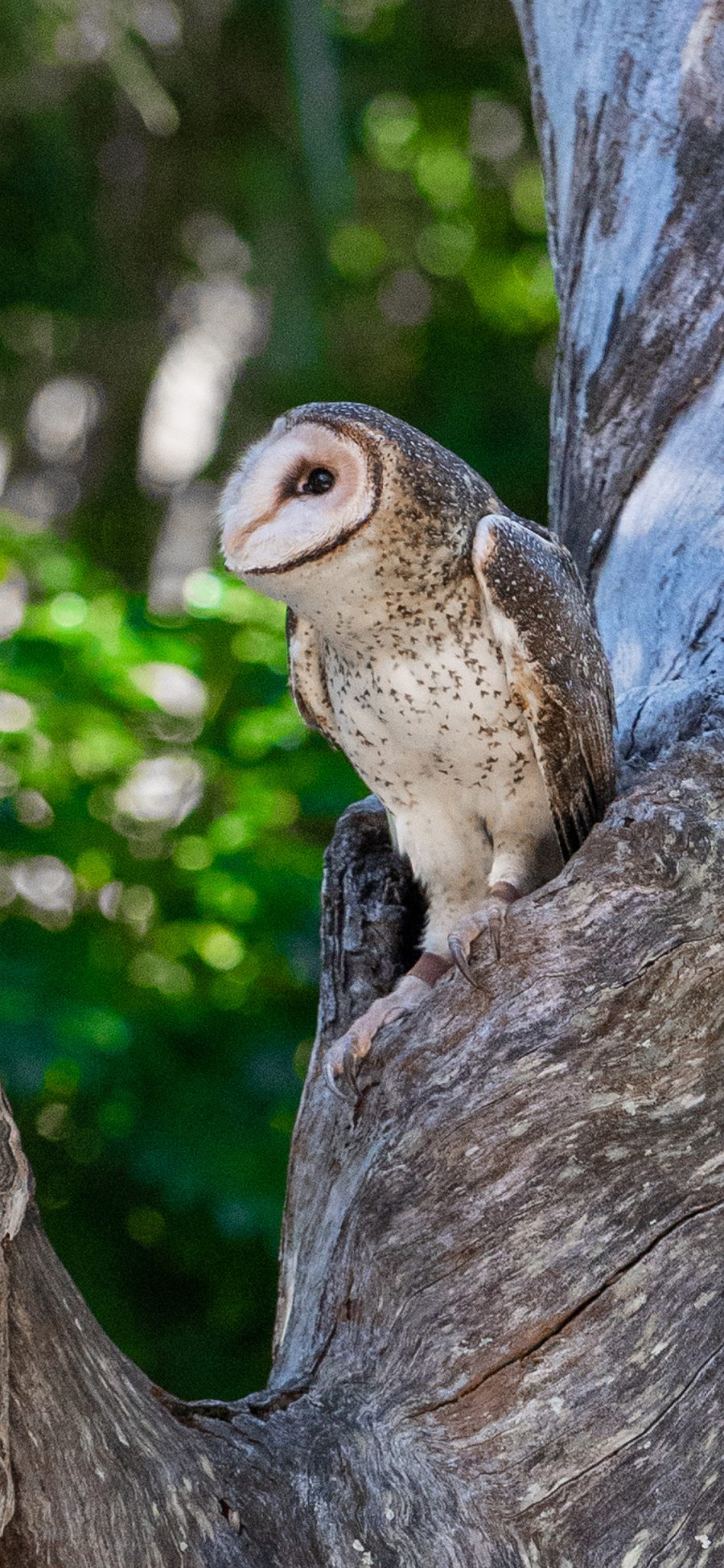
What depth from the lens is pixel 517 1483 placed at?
205cm

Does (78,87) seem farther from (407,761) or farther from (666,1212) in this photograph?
(666,1212)

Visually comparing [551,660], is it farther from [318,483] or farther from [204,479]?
[204,479]

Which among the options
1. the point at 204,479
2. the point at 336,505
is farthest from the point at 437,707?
the point at 204,479

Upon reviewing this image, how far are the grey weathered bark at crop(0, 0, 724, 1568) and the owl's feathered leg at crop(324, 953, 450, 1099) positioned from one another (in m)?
0.05

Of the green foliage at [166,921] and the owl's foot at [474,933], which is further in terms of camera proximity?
the green foliage at [166,921]

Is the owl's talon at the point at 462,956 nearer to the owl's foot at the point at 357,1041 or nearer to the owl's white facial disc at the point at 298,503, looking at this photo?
the owl's foot at the point at 357,1041

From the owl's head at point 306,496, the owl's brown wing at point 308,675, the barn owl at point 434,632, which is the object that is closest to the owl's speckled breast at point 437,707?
the barn owl at point 434,632

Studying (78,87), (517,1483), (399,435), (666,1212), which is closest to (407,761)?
(399,435)

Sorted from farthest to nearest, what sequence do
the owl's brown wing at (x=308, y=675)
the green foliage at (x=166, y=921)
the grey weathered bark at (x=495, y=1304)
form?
the green foliage at (x=166, y=921) < the owl's brown wing at (x=308, y=675) < the grey weathered bark at (x=495, y=1304)

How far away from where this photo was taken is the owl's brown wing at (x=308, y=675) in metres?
2.80

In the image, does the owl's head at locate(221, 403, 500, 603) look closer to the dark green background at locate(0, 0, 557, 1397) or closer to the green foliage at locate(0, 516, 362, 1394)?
the dark green background at locate(0, 0, 557, 1397)

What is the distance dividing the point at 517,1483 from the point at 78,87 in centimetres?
776

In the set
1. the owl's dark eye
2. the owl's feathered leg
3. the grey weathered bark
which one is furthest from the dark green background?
the owl's dark eye

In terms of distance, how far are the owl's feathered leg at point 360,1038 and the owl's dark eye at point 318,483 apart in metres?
0.80
